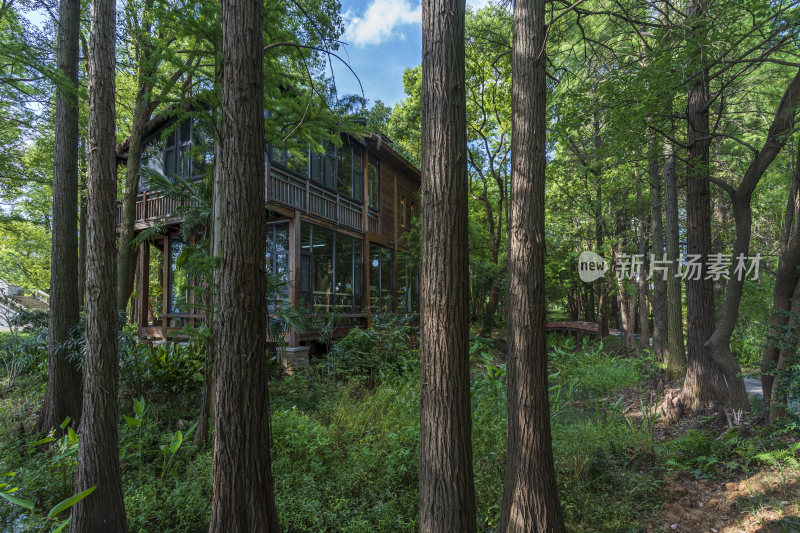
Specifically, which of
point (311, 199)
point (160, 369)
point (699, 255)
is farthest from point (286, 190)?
point (699, 255)

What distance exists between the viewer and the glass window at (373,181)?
15.0m

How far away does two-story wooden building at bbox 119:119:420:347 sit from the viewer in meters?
10.7

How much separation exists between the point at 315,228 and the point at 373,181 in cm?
423

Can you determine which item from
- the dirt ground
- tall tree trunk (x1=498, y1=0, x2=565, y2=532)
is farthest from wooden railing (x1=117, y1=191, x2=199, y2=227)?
the dirt ground

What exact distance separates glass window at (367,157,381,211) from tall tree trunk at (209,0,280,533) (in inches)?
465

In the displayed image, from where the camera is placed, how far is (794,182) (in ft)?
16.5

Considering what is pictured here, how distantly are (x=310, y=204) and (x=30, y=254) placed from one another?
921 inches

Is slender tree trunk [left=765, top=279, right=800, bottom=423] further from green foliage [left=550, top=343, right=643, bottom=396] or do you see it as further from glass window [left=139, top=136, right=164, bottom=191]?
glass window [left=139, top=136, right=164, bottom=191]

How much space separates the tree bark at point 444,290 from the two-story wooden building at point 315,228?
677 centimetres

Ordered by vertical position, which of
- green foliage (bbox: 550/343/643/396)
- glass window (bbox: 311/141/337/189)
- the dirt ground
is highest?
glass window (bbox: 311/141/337/189)

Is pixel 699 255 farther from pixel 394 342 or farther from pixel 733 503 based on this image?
pixel 394 342

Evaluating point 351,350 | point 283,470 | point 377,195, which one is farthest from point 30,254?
point 283,470

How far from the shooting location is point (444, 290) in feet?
9.66

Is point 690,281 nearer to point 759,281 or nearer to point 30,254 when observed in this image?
point 759,281
